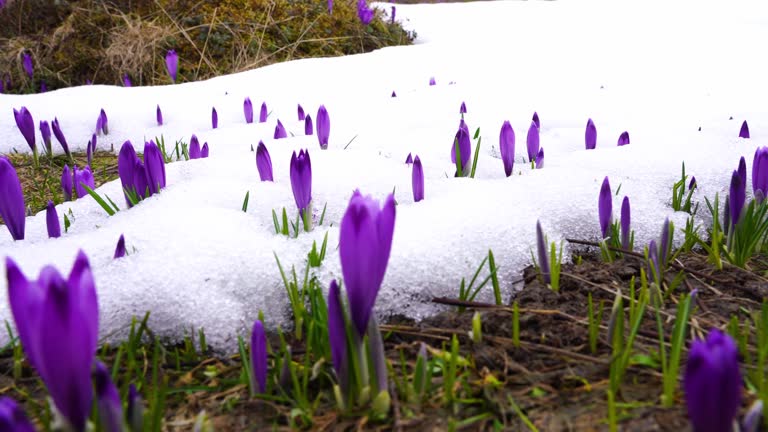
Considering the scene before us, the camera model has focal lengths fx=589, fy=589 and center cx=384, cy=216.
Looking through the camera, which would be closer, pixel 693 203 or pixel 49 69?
pixel 693 203

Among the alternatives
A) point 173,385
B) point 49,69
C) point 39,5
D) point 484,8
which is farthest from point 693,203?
point 484,8

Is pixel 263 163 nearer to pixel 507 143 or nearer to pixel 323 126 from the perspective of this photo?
pixel 323 126

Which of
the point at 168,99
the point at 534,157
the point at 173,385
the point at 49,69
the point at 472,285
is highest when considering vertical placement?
the point at 49,69

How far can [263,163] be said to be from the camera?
2.01m

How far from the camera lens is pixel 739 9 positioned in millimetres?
7219

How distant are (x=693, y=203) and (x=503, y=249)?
0.80m

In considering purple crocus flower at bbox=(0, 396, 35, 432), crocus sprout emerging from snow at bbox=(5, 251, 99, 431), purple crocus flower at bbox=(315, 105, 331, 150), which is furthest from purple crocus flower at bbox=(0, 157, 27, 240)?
purple crocus flower at bbox=(315, 105, 331, 150)

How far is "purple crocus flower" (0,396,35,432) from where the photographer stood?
0.67 metres

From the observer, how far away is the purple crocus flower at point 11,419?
26.2 inches

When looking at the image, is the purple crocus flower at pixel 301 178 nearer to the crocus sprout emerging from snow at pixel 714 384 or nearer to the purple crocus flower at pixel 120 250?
the purple crocus flower at pixel 120 250

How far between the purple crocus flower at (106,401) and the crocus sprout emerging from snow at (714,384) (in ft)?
2.39

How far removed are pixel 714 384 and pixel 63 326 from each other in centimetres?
76

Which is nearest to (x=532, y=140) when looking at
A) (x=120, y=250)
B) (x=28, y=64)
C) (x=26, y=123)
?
(x=120, y=250)

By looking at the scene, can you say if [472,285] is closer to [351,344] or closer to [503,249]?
[503,249]
